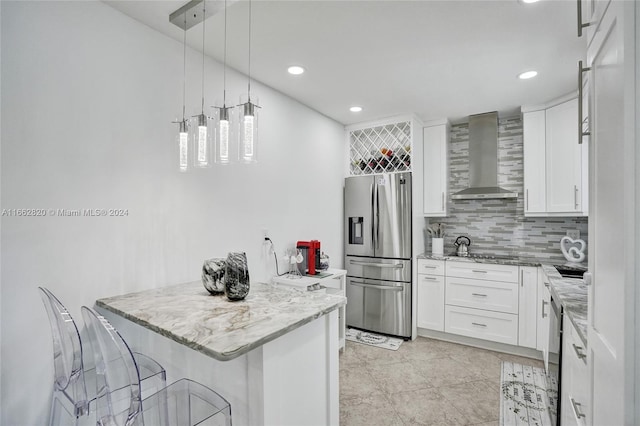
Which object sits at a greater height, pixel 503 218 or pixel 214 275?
pixel 503 218

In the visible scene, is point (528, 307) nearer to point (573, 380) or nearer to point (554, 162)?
point (554, 162)

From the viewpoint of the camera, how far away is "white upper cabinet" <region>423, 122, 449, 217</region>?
12.8 feet

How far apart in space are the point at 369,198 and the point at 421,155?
829 millimetres

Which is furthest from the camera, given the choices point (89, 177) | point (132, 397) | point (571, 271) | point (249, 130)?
point (571, 271)

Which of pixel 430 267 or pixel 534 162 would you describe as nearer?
pixel 534 162

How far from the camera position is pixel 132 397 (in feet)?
3.62

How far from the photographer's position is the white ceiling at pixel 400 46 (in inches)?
73.3

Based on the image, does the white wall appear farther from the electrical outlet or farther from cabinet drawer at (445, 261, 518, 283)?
the electrical outlet

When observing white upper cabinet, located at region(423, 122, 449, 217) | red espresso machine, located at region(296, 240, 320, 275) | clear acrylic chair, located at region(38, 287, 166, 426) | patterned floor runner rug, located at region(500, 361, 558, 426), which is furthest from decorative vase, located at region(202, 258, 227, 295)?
white upper cabinet, located at region(423, 122, 449, 217)

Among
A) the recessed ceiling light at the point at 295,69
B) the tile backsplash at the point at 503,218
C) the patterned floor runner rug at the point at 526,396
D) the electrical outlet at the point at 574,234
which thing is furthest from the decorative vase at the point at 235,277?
the electrical outlet at the point at 574,234

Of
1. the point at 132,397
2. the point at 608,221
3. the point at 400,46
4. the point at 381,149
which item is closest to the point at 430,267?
the point at 381,149

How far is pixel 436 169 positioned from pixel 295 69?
2.18 metres

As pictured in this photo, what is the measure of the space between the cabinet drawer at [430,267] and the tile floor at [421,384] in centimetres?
78

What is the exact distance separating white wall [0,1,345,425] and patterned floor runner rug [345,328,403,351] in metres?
1.85
